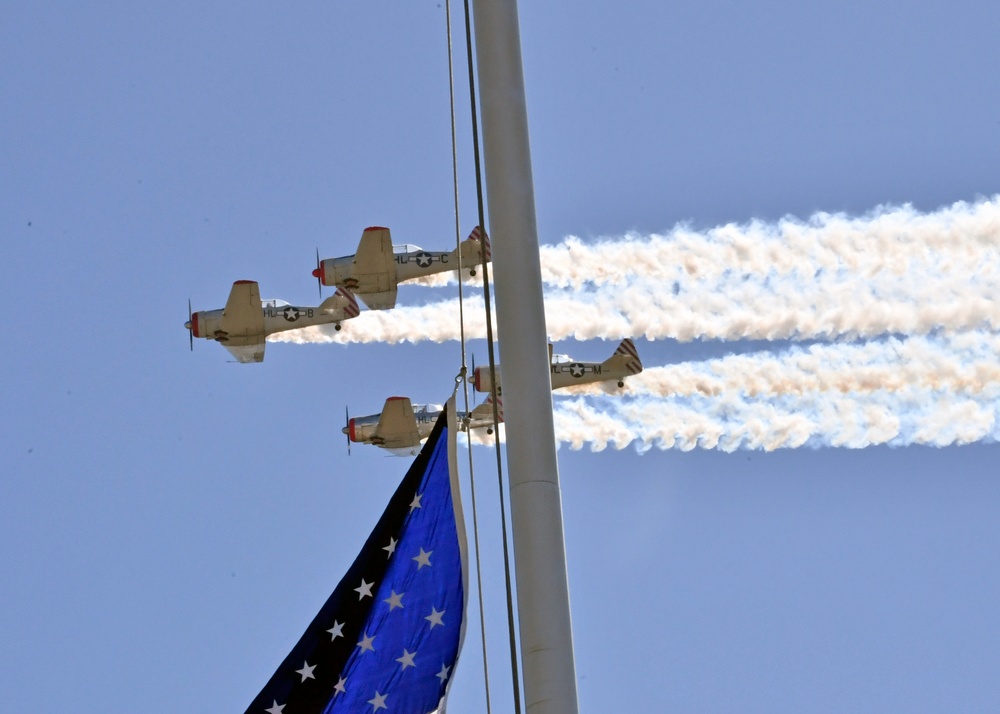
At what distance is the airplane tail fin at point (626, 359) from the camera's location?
58719mm

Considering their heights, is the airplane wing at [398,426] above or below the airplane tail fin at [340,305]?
below

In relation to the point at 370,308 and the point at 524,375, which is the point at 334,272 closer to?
the point at 370,308

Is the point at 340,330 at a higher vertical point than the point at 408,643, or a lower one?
higher

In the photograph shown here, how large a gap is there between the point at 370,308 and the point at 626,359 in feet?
27.5

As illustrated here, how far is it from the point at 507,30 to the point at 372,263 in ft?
153

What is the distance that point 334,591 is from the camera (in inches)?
480

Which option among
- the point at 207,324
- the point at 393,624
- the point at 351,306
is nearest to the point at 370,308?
the point at 351,306

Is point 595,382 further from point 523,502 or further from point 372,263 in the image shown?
point 523,502

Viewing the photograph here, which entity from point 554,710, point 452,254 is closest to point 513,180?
point 554,710

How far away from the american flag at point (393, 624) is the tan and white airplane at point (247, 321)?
46554mm

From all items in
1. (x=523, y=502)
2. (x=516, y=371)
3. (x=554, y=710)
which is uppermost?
(x=516, y=371)

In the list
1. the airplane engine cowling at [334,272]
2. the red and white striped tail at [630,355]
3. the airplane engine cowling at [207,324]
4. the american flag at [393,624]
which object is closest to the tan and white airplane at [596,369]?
the red and white striped tail at [630,355]

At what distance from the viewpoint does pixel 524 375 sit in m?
10.1

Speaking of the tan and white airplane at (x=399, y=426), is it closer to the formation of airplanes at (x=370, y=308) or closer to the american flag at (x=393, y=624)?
Answer: the formation of airplanes at (x=370, y=308)
